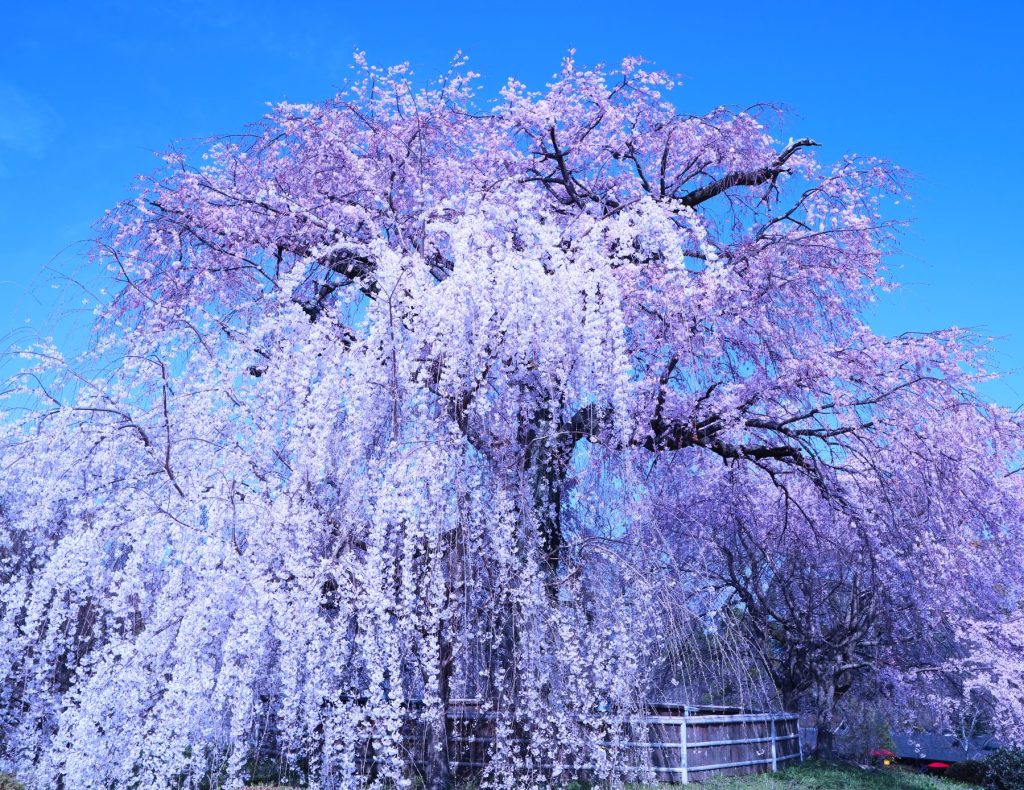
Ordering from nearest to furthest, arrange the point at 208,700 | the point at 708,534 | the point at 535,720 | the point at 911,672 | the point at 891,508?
the point at 208,700
the point at 535,720
the point at 891,508
the point at 708,534
the point at 911,672

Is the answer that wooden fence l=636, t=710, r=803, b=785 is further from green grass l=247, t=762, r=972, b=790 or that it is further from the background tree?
the background tree

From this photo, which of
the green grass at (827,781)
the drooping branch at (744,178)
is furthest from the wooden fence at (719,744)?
the drooping branch at (744,178)

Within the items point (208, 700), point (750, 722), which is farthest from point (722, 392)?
point (750, 722)

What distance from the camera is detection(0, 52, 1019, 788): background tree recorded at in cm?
577

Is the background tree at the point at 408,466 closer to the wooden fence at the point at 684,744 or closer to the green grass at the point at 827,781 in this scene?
the wooden fence at the point at 684,744

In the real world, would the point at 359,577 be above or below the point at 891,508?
below

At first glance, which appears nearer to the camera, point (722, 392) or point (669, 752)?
point (722, 392)

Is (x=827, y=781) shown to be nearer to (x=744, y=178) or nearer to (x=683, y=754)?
(x=683, y=754)

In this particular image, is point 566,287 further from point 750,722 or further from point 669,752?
point 750,722

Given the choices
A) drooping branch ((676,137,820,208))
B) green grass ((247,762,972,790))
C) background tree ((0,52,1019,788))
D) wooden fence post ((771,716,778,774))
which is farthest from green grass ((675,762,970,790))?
drooping branch ((676,137,820,208))

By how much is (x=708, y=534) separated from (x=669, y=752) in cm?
325

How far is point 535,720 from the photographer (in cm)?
636

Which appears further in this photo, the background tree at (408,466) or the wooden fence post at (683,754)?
the wooden fence post at (683,754)

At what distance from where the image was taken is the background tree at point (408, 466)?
18.9 ft
